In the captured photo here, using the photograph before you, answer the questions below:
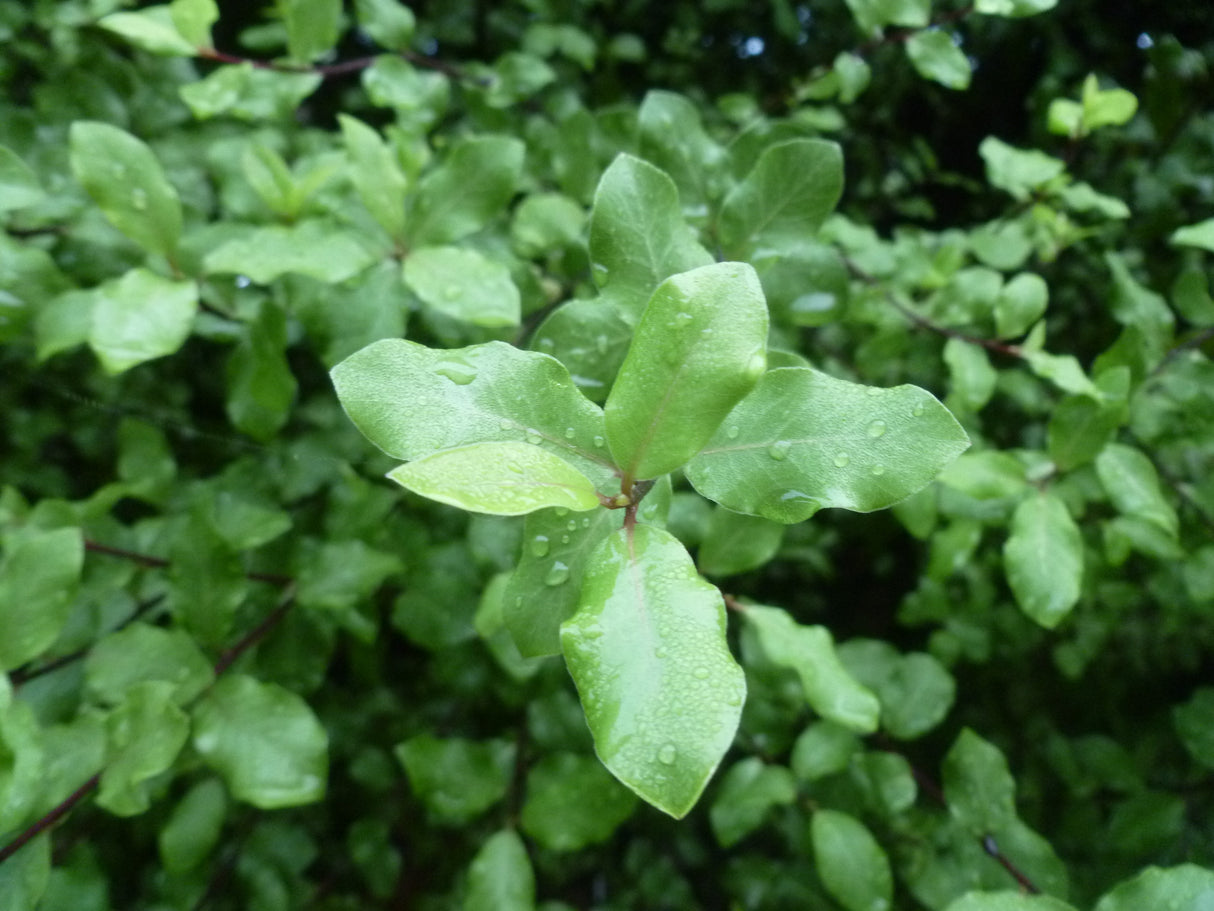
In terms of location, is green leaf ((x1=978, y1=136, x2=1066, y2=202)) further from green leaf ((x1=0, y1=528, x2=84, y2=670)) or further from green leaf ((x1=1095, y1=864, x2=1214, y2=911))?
green leaf ((x1=0, y1=528, x2=84, y2=670))

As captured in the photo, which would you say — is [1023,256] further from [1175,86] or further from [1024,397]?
[1175,86]

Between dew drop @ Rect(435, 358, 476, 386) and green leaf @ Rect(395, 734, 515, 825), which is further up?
dew drop @ Rect(435, 358, 476, 386)

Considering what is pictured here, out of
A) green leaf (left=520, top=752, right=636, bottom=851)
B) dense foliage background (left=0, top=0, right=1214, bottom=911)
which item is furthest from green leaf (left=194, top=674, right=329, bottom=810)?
green leaf (left=520, top=752, right=636, bottom=851)

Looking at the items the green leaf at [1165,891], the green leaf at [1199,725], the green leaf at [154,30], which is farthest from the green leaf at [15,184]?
the green leaf at [1199,725]

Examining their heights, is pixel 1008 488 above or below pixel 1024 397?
above

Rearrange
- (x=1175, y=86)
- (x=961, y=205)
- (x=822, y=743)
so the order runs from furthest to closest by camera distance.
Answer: (x=961, y=205)
(x=1175, y=86)
(x=822, y=743)

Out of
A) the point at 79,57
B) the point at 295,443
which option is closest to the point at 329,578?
the point at 295,443

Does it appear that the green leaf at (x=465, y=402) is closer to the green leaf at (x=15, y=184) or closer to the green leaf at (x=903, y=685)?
the green leaf at (x=15, y=184)
